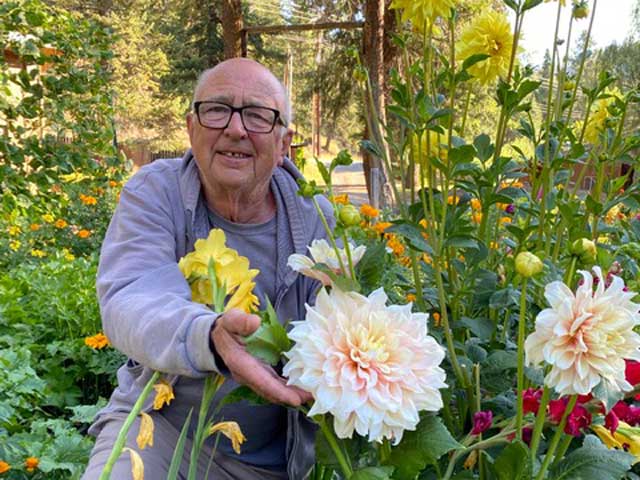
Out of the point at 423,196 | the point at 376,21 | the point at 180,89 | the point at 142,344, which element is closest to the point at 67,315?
the point at 142,344

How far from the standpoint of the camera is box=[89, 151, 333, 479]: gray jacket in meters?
0.69

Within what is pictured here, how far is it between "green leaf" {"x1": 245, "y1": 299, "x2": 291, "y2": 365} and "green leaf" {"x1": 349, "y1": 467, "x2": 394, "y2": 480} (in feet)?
0.42

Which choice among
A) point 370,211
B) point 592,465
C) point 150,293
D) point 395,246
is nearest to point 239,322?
point 150,293

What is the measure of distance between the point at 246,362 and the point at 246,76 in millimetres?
713

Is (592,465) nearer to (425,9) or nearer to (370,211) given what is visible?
(425,9)

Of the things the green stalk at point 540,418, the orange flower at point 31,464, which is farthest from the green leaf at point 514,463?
the orange flower at point 31,464

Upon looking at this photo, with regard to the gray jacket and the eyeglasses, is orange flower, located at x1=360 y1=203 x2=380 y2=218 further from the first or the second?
the eyeglasses

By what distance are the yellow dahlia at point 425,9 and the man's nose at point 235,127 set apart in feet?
1.49

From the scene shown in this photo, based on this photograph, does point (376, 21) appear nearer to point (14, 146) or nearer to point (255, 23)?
point (14, 146)

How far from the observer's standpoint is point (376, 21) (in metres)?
7.18

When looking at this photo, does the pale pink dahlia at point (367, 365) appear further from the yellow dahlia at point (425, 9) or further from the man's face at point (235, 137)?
the man's face at point (235, 137)

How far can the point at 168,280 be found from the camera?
0.78m

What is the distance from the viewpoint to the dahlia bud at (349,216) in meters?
0.61

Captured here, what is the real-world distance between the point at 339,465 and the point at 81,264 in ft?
9.16
